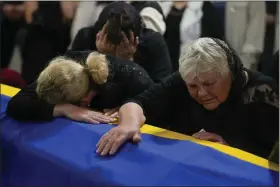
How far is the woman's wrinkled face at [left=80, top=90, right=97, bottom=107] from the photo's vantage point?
1.25 metres

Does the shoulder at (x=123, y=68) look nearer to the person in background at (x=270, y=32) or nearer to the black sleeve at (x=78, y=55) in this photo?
the black sleeve at (x=78, y=55)

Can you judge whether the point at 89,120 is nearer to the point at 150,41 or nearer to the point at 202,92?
the point at 202,92

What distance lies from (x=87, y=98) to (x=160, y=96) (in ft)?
0.69

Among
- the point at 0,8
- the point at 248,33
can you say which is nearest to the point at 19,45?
the point at 0,8

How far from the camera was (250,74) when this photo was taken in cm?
120

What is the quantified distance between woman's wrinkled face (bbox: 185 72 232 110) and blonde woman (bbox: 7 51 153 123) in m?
0.25

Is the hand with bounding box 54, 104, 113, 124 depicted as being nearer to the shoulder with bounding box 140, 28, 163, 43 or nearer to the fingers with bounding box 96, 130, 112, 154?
the fingers with bounding box 96, 130, 112, 154

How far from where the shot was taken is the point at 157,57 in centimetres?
174

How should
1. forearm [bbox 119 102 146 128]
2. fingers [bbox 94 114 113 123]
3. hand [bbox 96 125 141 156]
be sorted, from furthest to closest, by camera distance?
fingers [bbox 94 114 113 123]
forearm [bbox 119 102 146 128]
hand [bbox 96 125 141 156]

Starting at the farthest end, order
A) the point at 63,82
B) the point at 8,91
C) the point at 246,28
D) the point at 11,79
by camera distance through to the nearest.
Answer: the point at 246,28 < the point at 11,79 < the point at 8,91 < the point at 63,82

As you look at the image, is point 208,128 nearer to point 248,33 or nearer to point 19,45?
point 248,33

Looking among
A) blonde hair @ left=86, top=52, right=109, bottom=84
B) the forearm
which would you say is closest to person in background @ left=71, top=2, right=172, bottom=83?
blonde hair @ left=86, top=52, right=109, bottom=84

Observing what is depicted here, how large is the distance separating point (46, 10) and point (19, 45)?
0.77 ft

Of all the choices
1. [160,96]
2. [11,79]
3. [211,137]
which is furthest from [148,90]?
[11,79]
